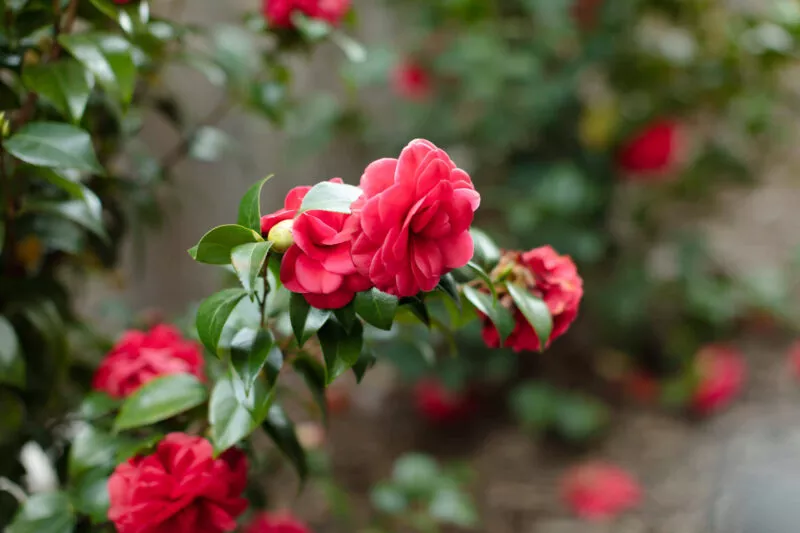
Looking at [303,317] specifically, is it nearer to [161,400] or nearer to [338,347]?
[338,347]

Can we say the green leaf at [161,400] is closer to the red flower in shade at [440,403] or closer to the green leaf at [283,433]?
the green leaf at [283,433]

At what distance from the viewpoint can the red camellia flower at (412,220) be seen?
0.45 metres

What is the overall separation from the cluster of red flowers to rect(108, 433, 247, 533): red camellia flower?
0.19m

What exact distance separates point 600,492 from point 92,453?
1.07m

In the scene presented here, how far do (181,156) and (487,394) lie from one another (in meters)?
1.08

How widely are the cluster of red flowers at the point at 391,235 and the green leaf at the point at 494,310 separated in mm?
78

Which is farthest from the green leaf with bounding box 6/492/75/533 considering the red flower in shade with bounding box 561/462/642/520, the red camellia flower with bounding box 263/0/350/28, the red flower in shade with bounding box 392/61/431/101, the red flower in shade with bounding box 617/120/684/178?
the red flower in shade with bounding box 617/120/684/178

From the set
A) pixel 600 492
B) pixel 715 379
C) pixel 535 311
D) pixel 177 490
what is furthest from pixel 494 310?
pixel 715 379

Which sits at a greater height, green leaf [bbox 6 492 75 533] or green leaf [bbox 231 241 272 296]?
green leaf [bbox 231 241 272 296]

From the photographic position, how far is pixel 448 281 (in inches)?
20.9

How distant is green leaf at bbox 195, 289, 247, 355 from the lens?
52 centimetres

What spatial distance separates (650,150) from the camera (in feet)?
5.24

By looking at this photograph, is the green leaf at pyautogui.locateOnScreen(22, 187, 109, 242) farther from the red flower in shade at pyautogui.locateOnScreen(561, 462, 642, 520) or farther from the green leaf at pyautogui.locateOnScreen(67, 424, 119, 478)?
the red flower in shade at pyautogui.locateOnScreen(561, 462, 642, 520)

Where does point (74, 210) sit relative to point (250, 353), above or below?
below
